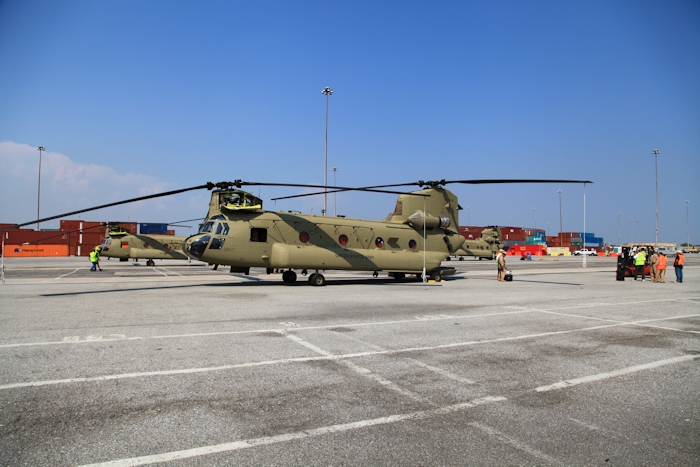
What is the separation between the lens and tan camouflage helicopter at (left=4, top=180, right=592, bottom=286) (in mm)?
17031

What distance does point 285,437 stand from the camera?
3.67 m

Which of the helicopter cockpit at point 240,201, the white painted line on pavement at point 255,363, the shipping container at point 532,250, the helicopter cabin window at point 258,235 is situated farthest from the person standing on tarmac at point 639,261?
the shipping container at point 532,250

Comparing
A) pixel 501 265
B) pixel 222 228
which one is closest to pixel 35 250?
pixel 222 228

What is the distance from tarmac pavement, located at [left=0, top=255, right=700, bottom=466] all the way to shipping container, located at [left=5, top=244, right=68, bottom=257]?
72.5 m

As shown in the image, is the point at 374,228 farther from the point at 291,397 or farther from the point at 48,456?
the point at 48,456

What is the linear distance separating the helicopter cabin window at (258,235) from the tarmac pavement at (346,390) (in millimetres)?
7891

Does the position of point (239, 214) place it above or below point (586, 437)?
above

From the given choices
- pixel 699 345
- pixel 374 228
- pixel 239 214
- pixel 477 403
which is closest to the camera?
pixel 477 403

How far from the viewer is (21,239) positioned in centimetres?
7331

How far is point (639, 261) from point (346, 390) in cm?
2471

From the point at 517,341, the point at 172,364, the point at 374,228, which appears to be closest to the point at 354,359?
the point at 172,364

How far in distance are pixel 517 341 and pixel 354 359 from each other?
314 cm

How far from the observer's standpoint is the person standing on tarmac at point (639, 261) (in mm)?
23656

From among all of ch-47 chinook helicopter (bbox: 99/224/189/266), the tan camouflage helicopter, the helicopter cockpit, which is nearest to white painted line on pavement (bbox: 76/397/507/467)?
the tan camouflage helicopter
